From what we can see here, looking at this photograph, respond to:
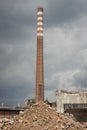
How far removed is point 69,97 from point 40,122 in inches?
542

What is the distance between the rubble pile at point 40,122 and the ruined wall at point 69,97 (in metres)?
11.2

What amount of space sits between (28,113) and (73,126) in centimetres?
304

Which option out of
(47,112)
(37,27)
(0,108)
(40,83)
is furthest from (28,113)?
(37,27)

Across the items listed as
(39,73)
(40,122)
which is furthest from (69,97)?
(39,73)

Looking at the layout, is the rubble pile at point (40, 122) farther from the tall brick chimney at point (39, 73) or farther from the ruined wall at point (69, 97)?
the tall brick chimney at point (39, 73)

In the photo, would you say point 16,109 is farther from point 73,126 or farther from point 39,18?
point 73,126

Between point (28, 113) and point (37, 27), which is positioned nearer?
point (28, 113)

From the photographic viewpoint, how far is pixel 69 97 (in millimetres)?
31781

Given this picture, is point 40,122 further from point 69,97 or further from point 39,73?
point 39,73

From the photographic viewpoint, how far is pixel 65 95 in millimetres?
31984

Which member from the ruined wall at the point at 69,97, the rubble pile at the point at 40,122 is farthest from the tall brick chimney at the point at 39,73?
the rubble pile at the point at 40,122

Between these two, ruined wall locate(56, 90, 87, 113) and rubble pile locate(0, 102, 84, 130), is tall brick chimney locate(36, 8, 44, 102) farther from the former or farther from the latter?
rubble pile locate(0, 102, 84, 130)

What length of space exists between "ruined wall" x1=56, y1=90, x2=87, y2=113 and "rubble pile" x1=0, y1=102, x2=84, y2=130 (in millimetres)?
11190

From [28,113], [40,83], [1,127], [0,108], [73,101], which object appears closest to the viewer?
[1,127]
